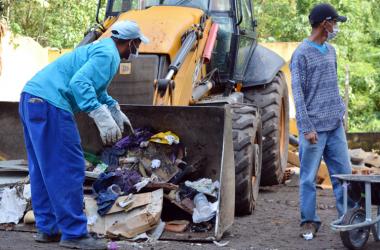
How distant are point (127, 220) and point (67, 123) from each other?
37.7 inches

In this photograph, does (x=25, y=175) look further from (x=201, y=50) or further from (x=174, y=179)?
(x=201, y=50)

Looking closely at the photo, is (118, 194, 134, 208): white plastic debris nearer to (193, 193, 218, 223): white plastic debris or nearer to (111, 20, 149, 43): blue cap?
(193, 193, 218, 223): white plastic debris

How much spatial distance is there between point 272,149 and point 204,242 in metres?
3.15

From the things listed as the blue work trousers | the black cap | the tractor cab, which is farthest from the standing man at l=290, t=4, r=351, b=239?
the tractor cab

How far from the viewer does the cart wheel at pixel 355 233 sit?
18.4 feet

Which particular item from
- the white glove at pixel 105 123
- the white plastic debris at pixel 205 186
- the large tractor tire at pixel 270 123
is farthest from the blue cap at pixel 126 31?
the large tractor tire at pixel 270 123

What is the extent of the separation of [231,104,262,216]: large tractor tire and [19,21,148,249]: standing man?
1.80 meters

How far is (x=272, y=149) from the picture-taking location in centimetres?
887

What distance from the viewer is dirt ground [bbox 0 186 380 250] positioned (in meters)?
5.76

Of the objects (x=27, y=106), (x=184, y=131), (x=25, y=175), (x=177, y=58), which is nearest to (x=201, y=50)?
(x=177, y=58)

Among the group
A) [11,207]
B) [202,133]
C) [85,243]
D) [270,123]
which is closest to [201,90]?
[202,133]

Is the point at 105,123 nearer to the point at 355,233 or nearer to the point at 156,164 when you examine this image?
the point at 156,164

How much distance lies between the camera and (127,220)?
5.97 meters

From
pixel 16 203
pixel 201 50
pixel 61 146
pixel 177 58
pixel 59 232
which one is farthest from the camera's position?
pixel 201 50
